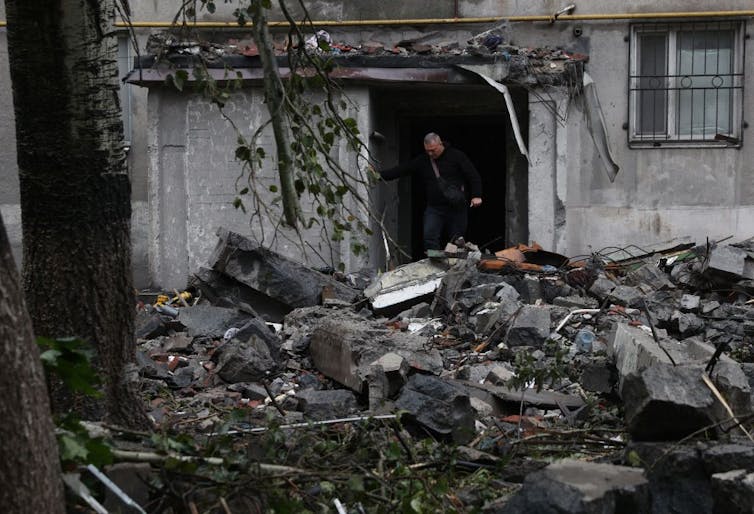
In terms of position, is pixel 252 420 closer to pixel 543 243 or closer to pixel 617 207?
pixel 543 243

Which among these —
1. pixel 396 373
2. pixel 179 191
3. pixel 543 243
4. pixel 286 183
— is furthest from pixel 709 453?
pixel 179 191

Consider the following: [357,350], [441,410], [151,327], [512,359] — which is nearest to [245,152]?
[441,410]

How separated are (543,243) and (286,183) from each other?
9.59 m

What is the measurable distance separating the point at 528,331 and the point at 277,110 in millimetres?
4684

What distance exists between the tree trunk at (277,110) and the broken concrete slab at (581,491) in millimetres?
1496

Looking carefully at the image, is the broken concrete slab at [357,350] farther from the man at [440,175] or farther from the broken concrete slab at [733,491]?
the man at [440,175]

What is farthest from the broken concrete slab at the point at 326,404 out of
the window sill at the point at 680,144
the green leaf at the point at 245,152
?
the window sill at the point at 680,144

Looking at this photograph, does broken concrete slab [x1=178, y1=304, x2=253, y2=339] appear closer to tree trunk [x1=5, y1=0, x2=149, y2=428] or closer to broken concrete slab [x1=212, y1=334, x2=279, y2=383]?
broken concrete slab [x1=212, y1=334, x2=279, y2=383]

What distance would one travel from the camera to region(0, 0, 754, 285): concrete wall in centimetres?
1373

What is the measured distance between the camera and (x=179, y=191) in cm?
1388

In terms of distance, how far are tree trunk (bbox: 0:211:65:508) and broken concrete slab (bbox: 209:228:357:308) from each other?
7118 mm

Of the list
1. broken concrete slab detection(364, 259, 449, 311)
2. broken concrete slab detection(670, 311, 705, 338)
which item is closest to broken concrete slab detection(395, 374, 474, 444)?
broken concrete slab detection(670, 311, 705, 338)

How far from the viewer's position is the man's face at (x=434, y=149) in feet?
41.0

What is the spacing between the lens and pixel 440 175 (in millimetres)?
12555
